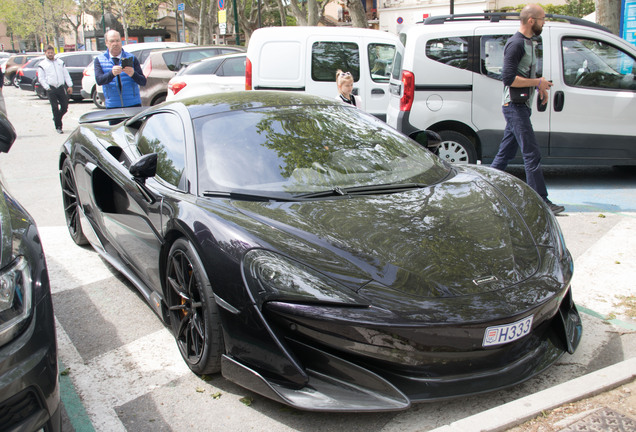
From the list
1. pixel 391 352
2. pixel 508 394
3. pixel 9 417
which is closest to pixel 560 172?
pixel 508 394

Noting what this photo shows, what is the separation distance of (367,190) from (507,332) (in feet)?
3.86

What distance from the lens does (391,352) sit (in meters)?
2.51

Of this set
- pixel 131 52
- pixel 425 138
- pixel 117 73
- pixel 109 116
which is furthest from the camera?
pixel 131 52

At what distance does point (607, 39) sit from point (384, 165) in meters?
4.76

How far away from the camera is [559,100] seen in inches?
283

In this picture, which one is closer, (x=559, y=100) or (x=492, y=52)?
(x=559, y=100)

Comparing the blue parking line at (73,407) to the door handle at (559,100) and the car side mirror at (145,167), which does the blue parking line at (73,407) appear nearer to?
the car side mirror at (145,167)

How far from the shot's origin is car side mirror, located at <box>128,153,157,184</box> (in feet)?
11.9

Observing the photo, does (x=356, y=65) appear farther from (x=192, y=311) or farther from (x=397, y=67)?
(x=192, y=311)

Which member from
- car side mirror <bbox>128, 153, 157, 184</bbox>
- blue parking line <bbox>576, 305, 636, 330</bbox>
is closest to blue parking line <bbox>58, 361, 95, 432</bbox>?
car side mirror <bbox>128, 153, 157, 184</bbox>

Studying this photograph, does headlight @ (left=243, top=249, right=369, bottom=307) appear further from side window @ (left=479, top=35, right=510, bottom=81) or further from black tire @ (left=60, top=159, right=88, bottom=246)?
side window @ (left=479, top=35, right=510, bottom=81)

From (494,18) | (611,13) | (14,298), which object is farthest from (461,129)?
(14,298)

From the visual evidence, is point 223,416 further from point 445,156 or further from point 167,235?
point 445,156

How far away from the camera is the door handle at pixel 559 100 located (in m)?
7.17
